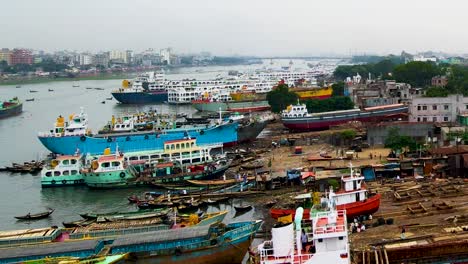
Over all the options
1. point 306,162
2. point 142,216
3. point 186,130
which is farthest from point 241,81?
point 142,216

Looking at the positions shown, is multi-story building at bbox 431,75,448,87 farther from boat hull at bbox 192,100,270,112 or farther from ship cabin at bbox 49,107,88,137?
ship cabin at bbox 49,107,88,137

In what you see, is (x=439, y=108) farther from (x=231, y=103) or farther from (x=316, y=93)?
A: (x=231, y=103)

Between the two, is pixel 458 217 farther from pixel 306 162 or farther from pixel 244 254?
pixel 306 162

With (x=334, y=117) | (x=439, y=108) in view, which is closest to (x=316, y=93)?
(x=334, y=117)

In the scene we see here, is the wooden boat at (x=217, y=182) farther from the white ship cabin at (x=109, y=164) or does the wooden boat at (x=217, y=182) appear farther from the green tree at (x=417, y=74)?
the green tree at (x=417, y=74)

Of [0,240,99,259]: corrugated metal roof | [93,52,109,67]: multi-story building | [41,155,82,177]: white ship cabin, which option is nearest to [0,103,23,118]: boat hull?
[41,155,82,177]: white ship cabin

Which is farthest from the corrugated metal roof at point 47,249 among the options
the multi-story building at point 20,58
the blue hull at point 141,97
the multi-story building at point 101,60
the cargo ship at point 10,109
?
the multi-story building at point 101,60
